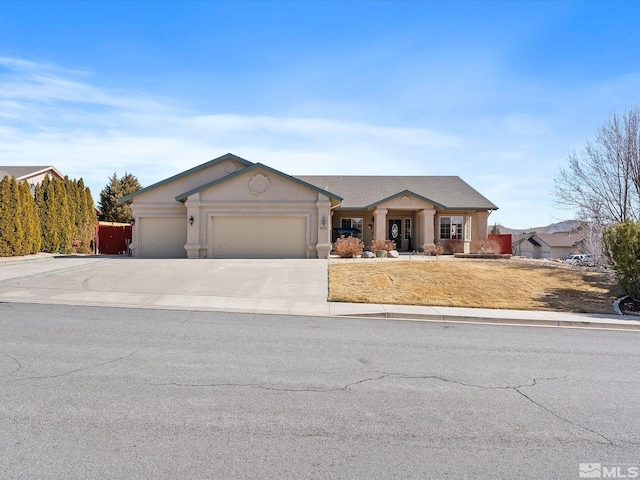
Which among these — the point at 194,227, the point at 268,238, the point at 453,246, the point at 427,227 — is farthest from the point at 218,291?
the point at 453,246

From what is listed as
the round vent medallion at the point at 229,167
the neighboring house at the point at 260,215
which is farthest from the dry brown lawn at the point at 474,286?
the round vent medallion at the point at 229,167

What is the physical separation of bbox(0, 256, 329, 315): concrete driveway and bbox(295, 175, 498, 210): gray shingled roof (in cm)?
1101

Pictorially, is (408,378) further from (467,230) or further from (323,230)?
(467,230)

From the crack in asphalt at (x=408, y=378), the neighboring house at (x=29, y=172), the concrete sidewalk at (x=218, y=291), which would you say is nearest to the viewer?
the crack in asphalt at (x=408, y=378)

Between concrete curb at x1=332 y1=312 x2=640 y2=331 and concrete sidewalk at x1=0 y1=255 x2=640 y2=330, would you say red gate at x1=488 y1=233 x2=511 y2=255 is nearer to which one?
concrete sidewalk at x1=0 y1=255 x2=640 y2=330

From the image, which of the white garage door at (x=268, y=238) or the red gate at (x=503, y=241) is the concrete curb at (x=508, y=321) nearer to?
the white garage door at (x=268, y=238)

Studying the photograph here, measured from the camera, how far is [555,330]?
1009 cm

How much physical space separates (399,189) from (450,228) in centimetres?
511

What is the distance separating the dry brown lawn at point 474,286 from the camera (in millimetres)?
13265

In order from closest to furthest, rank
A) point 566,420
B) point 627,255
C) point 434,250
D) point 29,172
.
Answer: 1. point 566,420
2. point 627,255
3. point 434,250
4. point 29,172

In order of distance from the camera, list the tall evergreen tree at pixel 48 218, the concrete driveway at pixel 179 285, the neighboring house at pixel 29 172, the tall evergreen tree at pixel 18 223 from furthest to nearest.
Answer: the neighboring house at pixel 29 172 < the tall evergreen tree at pixel 48 218 < the tall evergreen tree at pixel 18 223 < the concrete driveway at pixel 179 285

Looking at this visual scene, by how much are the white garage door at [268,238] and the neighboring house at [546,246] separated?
49.5 metres

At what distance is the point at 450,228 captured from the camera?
29.3 metres

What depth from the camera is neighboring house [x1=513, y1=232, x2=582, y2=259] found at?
64312 millimetres
